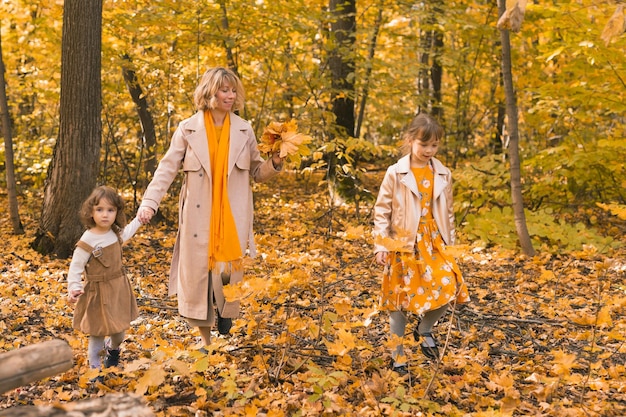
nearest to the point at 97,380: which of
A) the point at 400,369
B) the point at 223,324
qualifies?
the point at 223,324

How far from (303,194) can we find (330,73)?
2759mm

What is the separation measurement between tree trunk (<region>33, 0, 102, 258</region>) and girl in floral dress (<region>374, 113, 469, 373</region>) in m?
4.17

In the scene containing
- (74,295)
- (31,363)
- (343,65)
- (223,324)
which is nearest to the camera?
(31,363)

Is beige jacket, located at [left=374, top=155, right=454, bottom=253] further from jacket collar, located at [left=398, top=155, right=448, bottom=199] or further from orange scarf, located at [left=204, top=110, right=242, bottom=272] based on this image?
orange scarf, located at [left=204, top=110, right=242, bottom=272]

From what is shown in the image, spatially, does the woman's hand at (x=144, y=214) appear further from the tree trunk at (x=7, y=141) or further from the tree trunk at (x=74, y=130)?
the tree trunk at (x=7, y=141)

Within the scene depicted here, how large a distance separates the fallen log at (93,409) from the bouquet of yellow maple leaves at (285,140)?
1.90 metres

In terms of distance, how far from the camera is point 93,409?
1.95 metres

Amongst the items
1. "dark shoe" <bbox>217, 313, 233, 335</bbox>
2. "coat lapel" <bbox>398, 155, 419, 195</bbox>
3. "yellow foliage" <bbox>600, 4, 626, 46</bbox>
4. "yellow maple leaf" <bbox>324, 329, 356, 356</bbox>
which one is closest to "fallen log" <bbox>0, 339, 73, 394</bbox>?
"yellow maple leaf" <bbox>324, 329, 356, 356</bbox>

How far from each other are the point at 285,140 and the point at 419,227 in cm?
98

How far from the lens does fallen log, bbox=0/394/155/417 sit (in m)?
1.83

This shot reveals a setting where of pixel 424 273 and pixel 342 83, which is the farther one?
pixel 342 83

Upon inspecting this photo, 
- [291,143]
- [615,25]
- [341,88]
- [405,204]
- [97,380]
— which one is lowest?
[97,380]

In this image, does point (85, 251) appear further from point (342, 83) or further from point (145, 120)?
point (342, 83)

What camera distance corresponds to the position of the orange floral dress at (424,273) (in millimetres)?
3711
